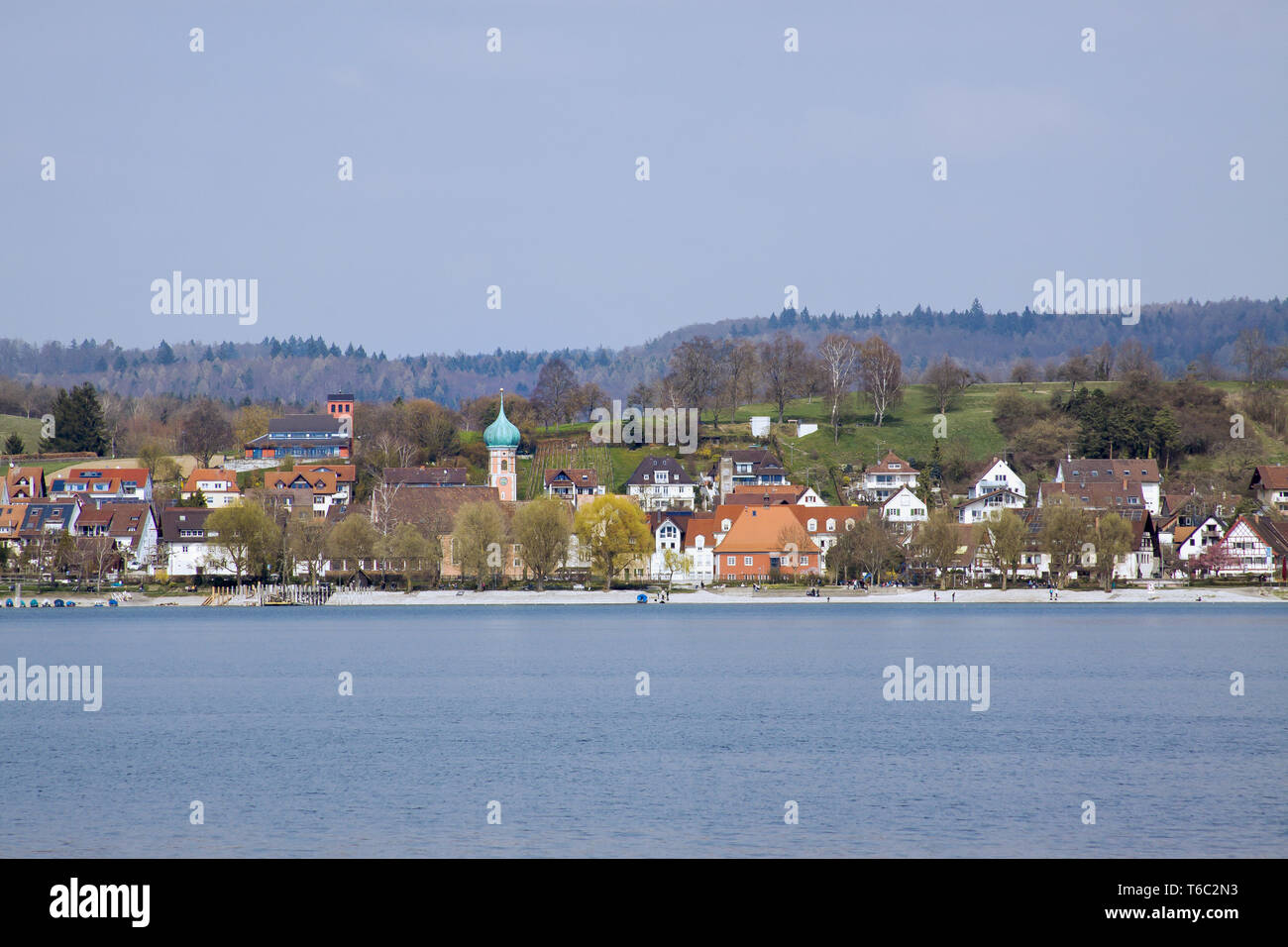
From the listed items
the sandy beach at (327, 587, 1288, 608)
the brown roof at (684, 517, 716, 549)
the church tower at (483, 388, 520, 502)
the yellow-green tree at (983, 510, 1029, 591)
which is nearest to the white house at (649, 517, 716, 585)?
the brown roof at (684, 517, 716, 549)

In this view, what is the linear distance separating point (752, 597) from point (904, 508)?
22.1 meters

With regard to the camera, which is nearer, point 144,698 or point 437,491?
point 144,698

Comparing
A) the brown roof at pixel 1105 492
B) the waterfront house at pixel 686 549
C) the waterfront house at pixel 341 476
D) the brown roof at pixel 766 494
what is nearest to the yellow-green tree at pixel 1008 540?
the brown roof at pixel 1105 492

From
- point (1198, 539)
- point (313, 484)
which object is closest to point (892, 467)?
point (1198, 539)

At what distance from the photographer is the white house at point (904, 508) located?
111 m

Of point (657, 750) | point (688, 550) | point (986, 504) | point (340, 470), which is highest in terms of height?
point (340, 470)

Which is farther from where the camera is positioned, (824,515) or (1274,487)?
(1274,487)

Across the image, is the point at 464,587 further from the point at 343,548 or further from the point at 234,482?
the point at 234,482
